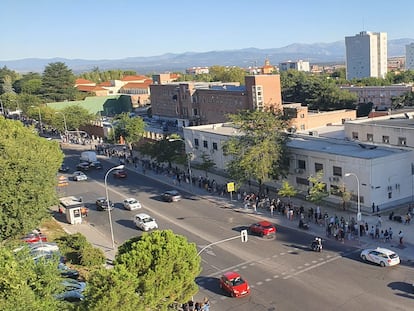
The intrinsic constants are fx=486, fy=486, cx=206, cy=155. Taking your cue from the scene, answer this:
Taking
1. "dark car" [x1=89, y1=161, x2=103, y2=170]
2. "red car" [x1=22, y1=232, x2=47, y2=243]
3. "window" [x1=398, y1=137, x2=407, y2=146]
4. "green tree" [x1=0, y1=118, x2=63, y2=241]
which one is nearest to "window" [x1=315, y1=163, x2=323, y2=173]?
"window" [x1=398, y1=137, x2=407, y2=146]

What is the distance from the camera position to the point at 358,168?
39.2 metres

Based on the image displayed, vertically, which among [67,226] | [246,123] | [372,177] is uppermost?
[246,123]

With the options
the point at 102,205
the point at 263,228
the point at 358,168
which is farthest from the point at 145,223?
the point at 358,168

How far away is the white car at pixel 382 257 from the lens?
27875 millimetres

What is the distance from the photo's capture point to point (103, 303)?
1703cm

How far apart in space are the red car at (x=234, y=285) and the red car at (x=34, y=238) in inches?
605

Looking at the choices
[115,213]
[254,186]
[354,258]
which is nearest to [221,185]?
[254,186]

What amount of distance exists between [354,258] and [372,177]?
10496mm

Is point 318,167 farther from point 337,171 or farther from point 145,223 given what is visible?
point 145,223

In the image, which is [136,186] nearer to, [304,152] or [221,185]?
[221,185]

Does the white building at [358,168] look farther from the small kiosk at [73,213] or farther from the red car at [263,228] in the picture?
the small kiosk at [73,213]

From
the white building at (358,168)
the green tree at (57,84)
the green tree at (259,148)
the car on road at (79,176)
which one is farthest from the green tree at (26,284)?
the green tree at (57,84)

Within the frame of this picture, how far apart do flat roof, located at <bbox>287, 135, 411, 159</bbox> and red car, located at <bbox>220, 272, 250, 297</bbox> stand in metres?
17.8

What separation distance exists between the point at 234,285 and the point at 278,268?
4.18m
